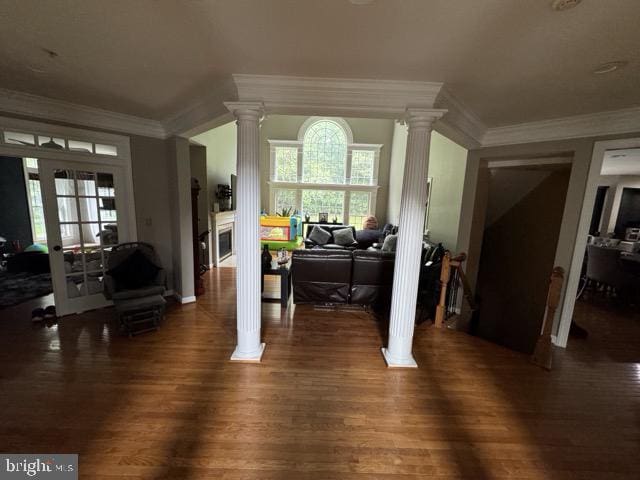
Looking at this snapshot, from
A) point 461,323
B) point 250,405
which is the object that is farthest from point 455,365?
point 250,405

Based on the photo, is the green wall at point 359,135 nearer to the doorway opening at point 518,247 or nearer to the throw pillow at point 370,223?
the throw pillow at point 370,223

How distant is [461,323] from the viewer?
3695 mm

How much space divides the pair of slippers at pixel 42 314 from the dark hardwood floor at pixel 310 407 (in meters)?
0.12

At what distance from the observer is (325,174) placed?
852cm

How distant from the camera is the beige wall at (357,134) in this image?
325 inches

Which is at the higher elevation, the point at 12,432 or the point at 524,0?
the point at 524,0

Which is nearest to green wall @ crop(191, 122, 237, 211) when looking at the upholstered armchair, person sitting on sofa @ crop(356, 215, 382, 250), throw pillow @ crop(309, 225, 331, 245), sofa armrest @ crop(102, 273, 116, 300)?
the upholstered armchair

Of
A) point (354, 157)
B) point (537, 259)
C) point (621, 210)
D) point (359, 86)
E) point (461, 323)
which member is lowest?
point (461, 323)

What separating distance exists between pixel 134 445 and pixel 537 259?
5327 mm

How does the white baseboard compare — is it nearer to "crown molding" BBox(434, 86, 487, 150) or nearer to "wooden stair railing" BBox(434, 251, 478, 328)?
"wooden stair railing" BBox(434, 251, 478, 328)

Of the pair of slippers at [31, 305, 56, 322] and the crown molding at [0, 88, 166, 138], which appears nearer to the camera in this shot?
the crown molding at [0, 88, 166, 138]

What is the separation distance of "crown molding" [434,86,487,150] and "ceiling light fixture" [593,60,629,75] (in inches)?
35.2

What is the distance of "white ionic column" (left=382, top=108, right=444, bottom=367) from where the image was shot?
2.22 meters

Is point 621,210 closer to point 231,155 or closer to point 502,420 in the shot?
point 502,420
